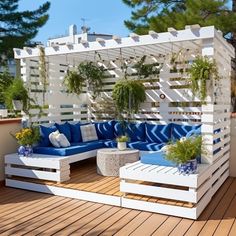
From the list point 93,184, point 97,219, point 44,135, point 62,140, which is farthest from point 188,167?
point 44,135

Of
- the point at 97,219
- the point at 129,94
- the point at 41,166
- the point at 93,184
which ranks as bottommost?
the point at 97,219

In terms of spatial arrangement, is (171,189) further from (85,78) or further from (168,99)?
(85,78)

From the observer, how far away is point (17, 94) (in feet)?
17.9

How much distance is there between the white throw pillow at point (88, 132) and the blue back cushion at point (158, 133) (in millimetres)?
1133

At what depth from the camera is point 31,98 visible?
6.00 meters

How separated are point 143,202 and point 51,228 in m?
1.17

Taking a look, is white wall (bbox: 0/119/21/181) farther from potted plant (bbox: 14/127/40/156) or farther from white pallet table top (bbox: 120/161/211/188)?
white pallet table top (bbox: 120/161/211/188)

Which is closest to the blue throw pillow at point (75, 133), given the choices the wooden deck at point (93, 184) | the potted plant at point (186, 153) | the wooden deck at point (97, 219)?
the wooden deck at point (93, 184)

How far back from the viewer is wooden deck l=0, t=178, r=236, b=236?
3320mm

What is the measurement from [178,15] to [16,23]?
6.06m

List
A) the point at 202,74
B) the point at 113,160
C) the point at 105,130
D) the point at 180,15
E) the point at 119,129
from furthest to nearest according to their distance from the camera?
1. the point at 180,15
2. the point at 105,130
3. the point at 119,129
4. the point at 113,160
5. the point at 202,74

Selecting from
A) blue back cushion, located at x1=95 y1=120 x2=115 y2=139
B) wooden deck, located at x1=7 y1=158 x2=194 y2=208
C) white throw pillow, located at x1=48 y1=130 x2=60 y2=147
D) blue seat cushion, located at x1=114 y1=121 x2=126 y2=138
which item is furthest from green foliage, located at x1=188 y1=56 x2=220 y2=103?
blue back cushion, located at x1=95 y1=120 x2=115 y2=139

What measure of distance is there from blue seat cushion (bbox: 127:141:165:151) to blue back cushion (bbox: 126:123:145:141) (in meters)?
0.41

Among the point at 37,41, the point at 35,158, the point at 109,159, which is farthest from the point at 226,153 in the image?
the point at 37,41
